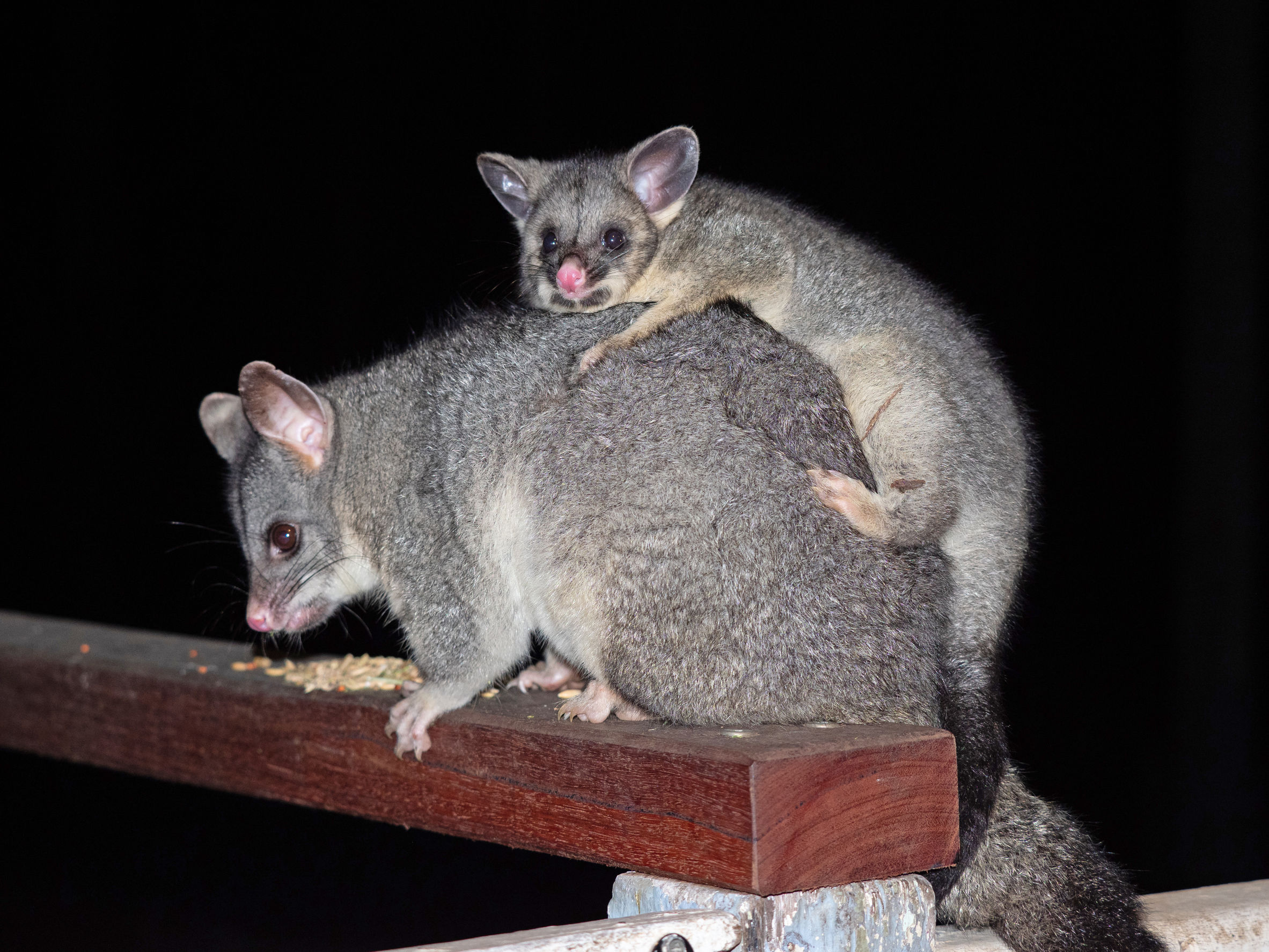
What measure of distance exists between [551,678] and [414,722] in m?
0.64

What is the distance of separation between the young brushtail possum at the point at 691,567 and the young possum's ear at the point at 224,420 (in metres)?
0.88

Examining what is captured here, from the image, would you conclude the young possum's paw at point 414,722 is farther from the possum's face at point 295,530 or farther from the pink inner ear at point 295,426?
the pink inner ear at point 295,426

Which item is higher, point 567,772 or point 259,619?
point 567,772

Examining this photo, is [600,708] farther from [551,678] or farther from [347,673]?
[347,673]

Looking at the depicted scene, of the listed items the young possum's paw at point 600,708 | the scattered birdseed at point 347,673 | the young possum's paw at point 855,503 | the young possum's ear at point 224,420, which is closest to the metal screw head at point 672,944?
the young possum's paw at point 600,708

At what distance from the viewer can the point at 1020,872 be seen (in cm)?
238

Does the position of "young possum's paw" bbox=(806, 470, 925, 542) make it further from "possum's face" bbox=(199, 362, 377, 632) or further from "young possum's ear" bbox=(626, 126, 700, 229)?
"possum's face" bbox=(199, 362, 377, 632)

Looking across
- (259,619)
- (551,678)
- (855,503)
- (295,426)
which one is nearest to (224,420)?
(295,426)

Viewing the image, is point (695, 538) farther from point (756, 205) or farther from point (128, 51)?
point (128, 51)

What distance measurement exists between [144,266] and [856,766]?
22.6ft

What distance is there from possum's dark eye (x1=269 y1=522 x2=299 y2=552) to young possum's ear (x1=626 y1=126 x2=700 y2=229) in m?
1.45

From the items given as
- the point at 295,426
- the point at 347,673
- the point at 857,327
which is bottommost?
the point at 347,673

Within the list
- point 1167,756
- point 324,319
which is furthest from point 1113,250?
point 324,319

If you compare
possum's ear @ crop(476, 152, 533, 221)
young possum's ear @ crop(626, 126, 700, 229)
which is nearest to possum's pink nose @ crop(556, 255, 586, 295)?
young possum's ear @ crop(626, 126, 700, 229)
